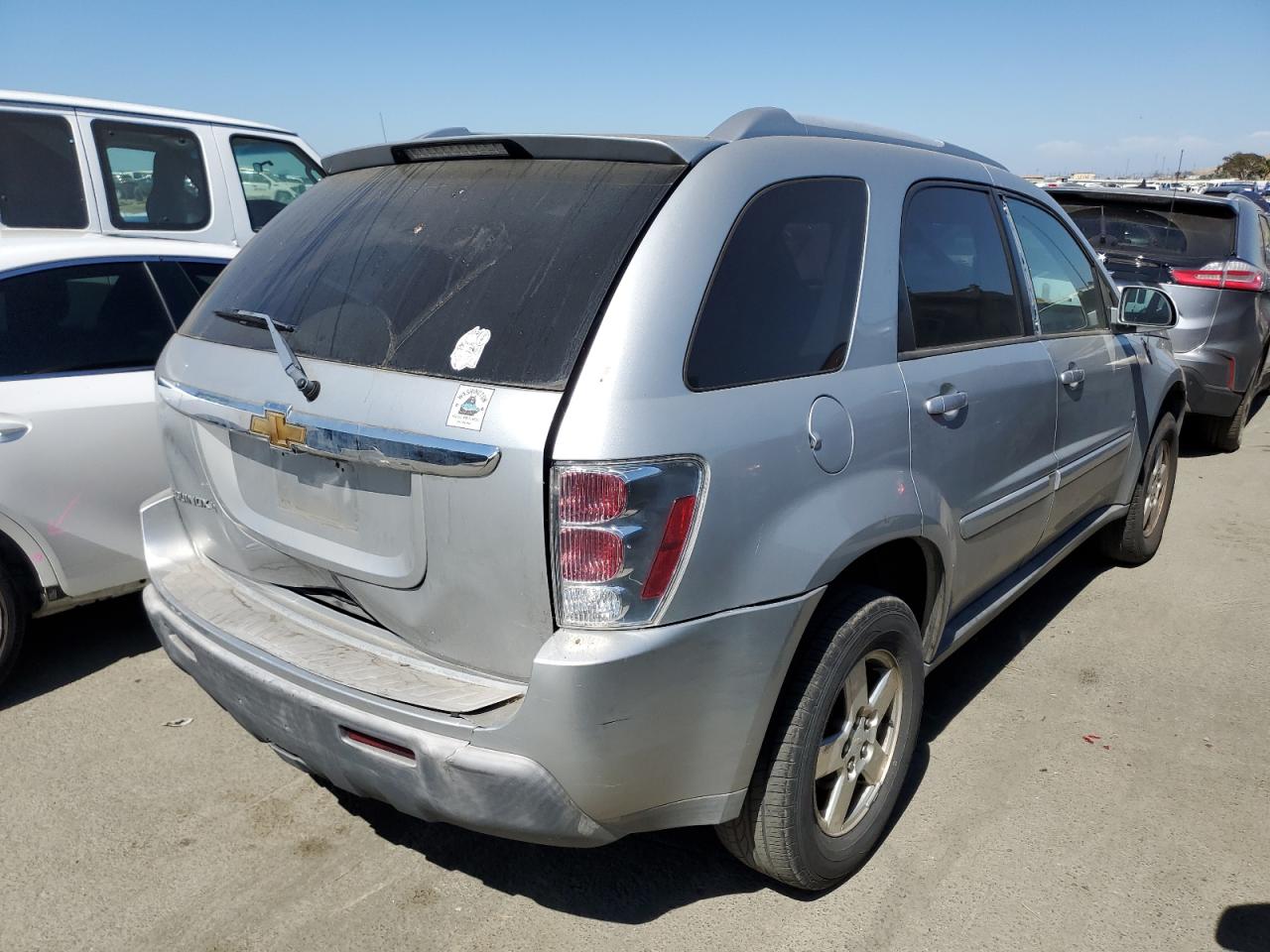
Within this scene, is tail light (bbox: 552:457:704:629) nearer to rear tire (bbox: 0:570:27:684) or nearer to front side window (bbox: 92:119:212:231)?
rear tire (bbox: 0:570:27:684)

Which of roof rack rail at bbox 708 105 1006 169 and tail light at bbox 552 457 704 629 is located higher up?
roof rack rail at bbox 708 105 1006 169

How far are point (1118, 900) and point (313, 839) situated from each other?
2.17m

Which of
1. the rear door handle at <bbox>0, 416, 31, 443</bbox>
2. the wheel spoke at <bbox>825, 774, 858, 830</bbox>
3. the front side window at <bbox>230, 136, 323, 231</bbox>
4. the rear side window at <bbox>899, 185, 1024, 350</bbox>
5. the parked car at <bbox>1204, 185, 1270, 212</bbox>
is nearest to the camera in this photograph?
the wheel spoke at <bbox>825, 774, 858, 830</bbox>

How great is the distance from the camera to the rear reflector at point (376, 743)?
2.13 metres

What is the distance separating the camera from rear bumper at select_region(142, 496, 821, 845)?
2004mm

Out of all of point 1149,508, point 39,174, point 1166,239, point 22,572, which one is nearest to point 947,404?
point 1149,508

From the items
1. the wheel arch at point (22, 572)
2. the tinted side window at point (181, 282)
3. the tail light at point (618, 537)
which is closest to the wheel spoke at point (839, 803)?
the tail light at point (618, 537)

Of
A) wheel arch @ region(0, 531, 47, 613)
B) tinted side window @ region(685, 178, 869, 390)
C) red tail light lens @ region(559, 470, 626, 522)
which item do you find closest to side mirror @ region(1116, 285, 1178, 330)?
tinted side window @ region(685, 178, 869, 390)

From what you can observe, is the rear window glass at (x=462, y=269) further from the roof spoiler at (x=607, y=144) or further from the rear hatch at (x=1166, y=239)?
the rear hatch at (x=1166, y=239)

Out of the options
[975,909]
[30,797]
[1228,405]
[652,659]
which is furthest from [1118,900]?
[1228,405]

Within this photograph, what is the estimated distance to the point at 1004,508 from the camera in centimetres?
326

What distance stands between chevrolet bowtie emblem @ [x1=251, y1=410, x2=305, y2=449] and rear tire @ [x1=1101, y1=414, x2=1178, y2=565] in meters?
3.96

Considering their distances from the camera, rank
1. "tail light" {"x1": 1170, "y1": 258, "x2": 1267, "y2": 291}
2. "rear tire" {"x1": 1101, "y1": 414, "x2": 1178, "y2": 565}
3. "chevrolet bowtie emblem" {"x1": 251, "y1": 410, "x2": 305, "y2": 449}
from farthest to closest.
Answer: "tail light" {"x1": 1170, "y1": 258, "x2": 1267, "y2": 291}
"rear tire" {"x1": 1101, "y1": 414, "x2": 1178, "y2": 565}
"chevrolet bowtie emblem" {"x1": 251, "y1": 410, "x2": 305, "y2": 449}

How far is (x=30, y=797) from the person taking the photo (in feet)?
9.98
